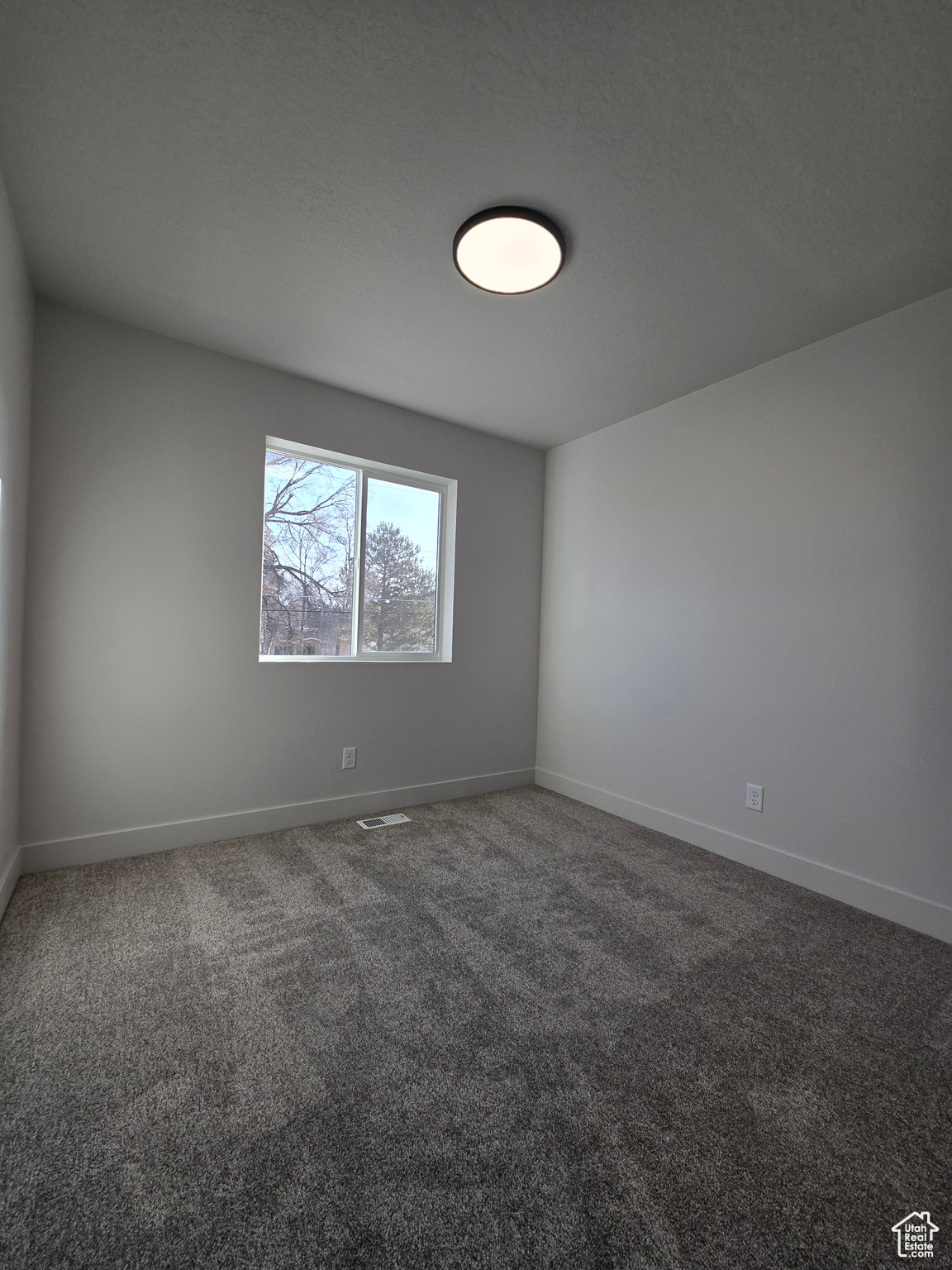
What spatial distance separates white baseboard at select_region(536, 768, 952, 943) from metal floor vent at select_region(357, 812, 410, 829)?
129 centimetres

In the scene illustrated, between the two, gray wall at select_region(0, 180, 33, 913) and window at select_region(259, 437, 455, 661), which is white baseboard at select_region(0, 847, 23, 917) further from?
window at select_region(259, 437, 455, 661)

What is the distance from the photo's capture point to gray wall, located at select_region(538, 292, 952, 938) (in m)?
2.36

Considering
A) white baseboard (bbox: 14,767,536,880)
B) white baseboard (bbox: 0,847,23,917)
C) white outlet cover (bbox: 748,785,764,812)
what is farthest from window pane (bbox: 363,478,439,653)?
white outlet cover (bbox: 748,785,764,812)

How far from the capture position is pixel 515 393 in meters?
3.40

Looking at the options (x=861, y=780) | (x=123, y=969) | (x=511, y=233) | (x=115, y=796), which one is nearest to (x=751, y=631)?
(x=861, y=780)

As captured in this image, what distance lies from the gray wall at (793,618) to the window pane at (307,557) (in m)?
1.71

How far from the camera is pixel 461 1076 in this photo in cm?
146

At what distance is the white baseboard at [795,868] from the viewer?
2.30 metres

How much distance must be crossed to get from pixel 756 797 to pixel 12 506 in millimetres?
3626

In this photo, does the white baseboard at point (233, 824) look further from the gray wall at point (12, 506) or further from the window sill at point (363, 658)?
the window sill at point (363, 658)

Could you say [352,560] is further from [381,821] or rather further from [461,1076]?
[461,1076]

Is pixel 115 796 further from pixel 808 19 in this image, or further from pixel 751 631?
pixel 808 19

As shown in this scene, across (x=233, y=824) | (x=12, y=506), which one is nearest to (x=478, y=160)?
(x=12, y=506)

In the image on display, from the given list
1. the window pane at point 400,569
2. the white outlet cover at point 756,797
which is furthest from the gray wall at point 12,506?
the white outlet cover at point 756,797
